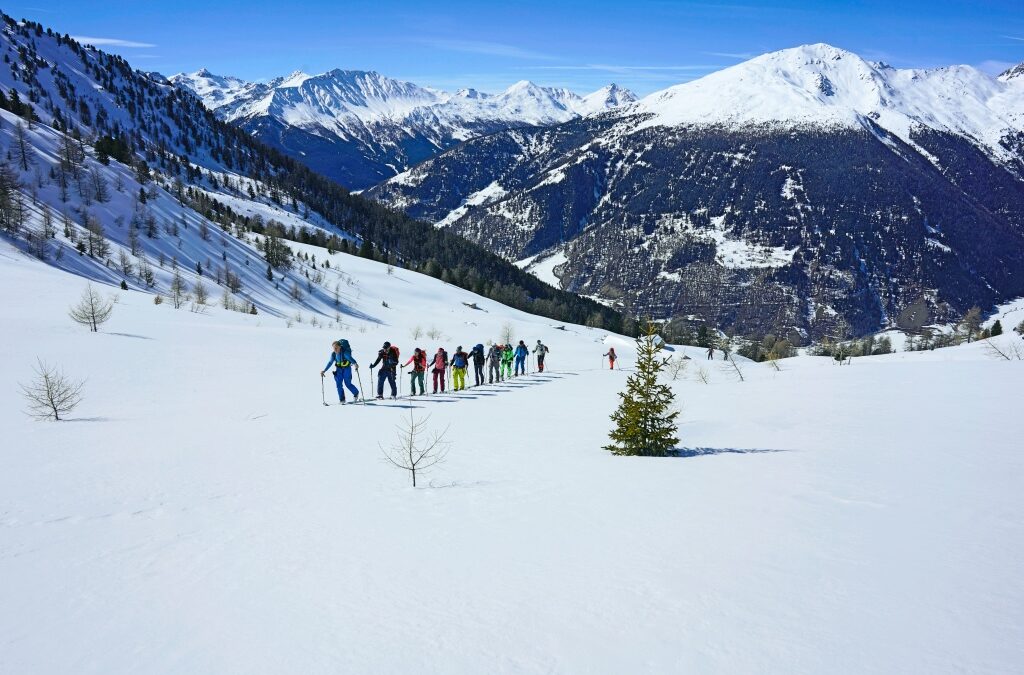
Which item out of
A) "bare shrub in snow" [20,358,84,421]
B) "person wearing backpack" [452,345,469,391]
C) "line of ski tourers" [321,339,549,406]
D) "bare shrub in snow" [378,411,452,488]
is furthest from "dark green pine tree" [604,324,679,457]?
"bare shrub in snow" [20,358,84,421]

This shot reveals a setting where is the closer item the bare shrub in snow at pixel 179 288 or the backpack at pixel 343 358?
the backpack at pixel 343 358

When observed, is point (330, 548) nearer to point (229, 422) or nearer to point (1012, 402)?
point (229, 422)

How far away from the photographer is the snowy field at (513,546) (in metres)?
3.95

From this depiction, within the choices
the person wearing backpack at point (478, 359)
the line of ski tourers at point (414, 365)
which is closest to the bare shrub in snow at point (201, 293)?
the line of ski tourers at point (414, 365)

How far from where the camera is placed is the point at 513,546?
587 centimetres

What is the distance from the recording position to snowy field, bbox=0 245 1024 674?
3951mm

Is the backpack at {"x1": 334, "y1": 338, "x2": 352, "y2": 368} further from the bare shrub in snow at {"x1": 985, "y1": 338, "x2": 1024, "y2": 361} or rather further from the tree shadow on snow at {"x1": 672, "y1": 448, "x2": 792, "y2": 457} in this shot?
the bare shrub in snow at {"x1": 985, "y1": 338, "x2": 1024, "y2": 361}

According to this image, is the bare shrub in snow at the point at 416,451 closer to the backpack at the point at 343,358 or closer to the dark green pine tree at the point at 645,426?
the dark green pine tree at the point at 645,426

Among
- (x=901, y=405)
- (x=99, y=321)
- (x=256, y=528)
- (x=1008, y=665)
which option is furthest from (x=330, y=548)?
(x=99, y=321)

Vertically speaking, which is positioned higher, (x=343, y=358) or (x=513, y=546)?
(x=343, y=358)

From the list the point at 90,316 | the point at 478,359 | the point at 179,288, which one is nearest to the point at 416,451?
the point at 478,359

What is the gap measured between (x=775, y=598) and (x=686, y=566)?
846 mm

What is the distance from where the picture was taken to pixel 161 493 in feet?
25.1

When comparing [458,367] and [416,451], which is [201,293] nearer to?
[458,367]
